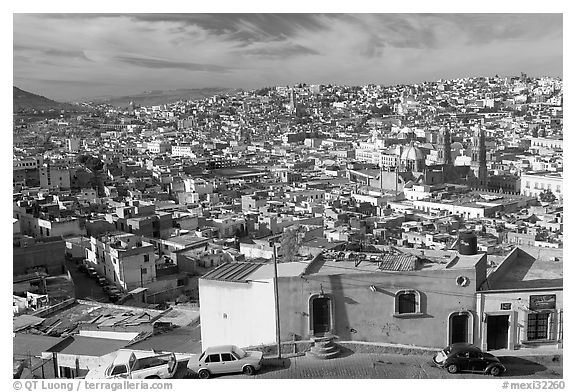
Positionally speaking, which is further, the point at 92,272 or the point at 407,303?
the point at 92,272

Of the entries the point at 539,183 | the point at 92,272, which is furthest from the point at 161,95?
the point at 92,272

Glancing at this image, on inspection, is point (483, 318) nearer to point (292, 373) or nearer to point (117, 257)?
point (292, 373)

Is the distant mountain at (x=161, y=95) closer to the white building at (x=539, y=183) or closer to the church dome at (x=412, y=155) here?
the church dome at (x=412, y=155)

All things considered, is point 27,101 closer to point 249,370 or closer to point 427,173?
point 427,173

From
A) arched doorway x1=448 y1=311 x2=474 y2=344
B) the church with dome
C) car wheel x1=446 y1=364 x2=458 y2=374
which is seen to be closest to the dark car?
car wheel x1=446 y1=364 x2=458 y2=374

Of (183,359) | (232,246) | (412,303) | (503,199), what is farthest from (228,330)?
(503,199)

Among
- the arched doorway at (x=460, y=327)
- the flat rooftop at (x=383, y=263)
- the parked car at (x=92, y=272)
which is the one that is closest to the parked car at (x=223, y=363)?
the flat rooftop at (x=383, y=263)

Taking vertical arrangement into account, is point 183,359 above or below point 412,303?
below
